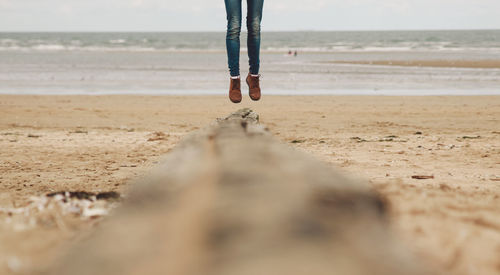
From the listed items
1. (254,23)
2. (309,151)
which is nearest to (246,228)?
(254,23)

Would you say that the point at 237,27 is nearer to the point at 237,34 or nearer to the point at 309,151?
the point at 237,34

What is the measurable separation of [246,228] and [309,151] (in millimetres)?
4848

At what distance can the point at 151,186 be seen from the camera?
147 centimetres

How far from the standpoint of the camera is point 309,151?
580 cm

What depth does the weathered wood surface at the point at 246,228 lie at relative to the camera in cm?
91

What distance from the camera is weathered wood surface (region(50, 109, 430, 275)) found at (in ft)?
2.98

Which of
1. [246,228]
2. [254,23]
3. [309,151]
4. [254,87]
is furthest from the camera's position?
[309,151]

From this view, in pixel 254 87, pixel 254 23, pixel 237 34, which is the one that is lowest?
pixel 254 87

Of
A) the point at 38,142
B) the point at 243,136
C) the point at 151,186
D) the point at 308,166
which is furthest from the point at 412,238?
the point at 38,142

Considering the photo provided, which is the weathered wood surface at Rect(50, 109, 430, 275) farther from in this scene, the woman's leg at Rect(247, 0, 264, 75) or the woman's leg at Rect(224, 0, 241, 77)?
the woman's leg at Rect(247, 0, 264, 75)

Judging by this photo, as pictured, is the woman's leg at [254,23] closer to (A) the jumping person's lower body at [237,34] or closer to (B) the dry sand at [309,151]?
(A) the jumping person's lower body at [237,34]

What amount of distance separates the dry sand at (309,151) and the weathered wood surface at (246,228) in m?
0.57

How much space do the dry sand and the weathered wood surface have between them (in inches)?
22.3

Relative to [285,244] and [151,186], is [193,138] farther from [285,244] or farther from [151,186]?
[285,244]
